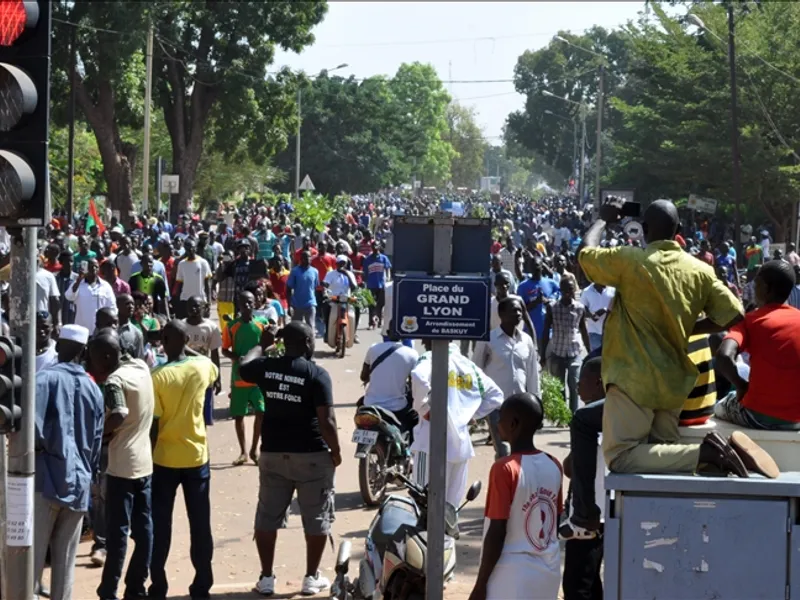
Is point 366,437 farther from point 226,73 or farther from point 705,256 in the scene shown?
point 226,73

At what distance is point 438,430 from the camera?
271 inches

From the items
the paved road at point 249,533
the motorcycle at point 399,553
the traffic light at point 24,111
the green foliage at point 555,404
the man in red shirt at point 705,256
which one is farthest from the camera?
the man in red shirt at point 705,256

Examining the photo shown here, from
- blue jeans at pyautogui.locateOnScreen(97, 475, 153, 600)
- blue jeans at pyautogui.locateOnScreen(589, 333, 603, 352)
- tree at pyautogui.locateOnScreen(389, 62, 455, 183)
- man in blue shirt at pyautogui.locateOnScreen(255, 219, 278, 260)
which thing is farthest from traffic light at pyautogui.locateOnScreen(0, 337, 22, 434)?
tree at pyautogui.locateOnScreen(389, 62, 455, 183)

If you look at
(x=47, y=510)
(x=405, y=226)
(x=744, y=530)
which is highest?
(x=405, y=226)

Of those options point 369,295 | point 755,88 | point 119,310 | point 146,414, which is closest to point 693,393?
point 146,414

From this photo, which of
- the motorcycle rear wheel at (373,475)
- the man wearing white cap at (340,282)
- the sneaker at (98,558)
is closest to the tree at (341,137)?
the man wearing white cap at (340,282)

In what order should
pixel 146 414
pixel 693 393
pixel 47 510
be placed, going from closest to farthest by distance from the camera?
pixel 693 393
pixel 47 510
pixel 146 414

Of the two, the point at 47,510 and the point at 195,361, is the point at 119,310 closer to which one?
the point at 195,361

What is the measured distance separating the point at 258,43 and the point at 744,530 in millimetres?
44134

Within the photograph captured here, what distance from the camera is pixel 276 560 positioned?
9789mm

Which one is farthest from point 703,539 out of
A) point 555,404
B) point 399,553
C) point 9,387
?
point 555,404

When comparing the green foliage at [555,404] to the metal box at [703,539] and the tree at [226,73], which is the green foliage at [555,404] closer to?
the metal box at [703,539]

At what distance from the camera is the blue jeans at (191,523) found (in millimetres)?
8688

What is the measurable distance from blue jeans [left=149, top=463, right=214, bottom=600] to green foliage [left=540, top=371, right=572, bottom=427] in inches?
265
